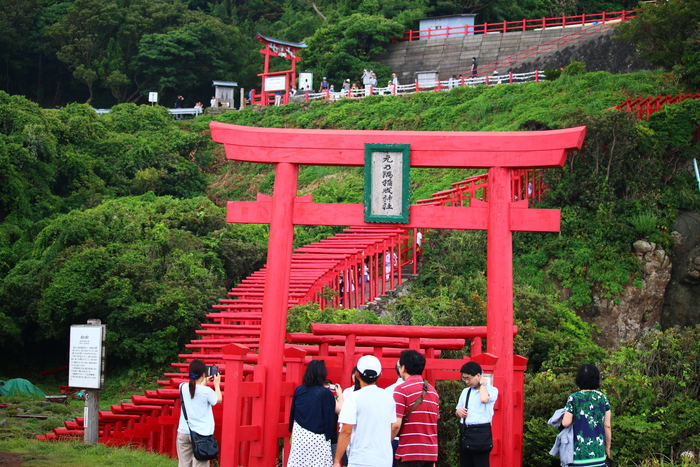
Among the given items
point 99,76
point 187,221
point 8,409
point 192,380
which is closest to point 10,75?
point 99,76

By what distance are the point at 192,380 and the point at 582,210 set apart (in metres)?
12.7

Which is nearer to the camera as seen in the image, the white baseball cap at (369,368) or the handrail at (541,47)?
the white baseball cap at (369,368)

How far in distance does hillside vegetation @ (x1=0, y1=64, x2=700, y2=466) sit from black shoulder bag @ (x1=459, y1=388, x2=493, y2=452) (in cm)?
220

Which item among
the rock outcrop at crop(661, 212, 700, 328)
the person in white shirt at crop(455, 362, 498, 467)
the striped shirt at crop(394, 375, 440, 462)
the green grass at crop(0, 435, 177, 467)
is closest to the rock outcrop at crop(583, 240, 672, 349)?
the rock outcrop at crop(661, 212, 700, 328)

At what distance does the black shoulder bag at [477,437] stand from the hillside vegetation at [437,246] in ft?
7.22

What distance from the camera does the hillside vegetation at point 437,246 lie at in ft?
32.4

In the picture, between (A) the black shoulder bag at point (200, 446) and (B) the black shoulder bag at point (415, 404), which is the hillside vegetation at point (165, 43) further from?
(B) the black shoulder bag at point (415, 404)

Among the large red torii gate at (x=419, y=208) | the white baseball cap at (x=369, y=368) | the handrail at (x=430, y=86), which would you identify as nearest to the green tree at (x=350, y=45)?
the handrail at (x=430, y=86)

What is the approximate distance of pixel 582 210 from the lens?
1788 centimetres

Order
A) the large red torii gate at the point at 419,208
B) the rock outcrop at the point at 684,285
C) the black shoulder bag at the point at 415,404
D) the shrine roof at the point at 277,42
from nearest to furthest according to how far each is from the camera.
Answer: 1. the black shoulder bag at the point at 415,404
2. the large red torii gate at the point at 419,208
3. the rock outcrop at the point at 684,285
4. the shrine roof at the point at 277,42

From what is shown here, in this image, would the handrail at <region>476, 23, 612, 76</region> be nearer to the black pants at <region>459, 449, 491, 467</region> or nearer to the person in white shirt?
the person in white shirt

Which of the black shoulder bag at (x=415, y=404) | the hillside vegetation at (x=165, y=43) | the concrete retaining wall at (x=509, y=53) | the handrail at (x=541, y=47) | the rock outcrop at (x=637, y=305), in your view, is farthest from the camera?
the hillside vegetation at (x=165, y=43)

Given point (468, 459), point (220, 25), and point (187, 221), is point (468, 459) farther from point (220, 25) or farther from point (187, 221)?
point (220, 25)

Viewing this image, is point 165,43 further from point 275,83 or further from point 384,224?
point 384,224
